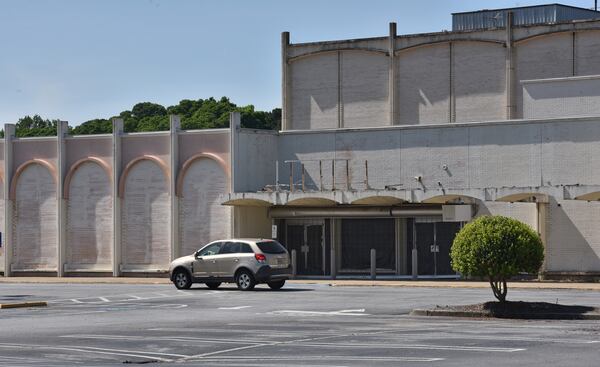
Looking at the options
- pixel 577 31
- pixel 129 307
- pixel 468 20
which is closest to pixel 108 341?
pixel 129 307

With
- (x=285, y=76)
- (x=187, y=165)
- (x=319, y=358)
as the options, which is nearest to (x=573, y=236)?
(x=187, y=165)

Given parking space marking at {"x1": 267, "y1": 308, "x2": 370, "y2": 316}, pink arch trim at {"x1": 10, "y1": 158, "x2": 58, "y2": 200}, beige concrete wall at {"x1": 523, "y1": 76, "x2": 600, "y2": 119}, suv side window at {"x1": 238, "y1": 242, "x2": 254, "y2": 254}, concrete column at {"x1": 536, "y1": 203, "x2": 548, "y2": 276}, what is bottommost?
parking space marking at {"x1": 267, "y1": 308, "x2": 370, "y2": 316}

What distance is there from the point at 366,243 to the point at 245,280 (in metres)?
13.0

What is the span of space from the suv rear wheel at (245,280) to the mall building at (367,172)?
1003 cm

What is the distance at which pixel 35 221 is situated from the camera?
53156mm

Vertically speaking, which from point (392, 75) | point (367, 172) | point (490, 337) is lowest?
point (490, 337)

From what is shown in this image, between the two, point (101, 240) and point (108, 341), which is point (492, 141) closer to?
point (101, 240)

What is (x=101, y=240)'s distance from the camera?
51.6m

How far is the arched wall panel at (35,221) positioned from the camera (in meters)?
52.8

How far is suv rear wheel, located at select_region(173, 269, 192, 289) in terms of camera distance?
3819 cm

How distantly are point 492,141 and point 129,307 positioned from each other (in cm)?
2024

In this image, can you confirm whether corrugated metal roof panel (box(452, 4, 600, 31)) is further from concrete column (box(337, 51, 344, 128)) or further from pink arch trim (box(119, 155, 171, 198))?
pink arch trim (box(119, 155, 171, 198))

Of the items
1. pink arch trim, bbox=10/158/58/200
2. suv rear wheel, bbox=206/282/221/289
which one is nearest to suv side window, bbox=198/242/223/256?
suv rear wheel, bbox=206/282/221/289

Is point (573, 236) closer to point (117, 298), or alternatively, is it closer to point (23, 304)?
point (117, 298)
